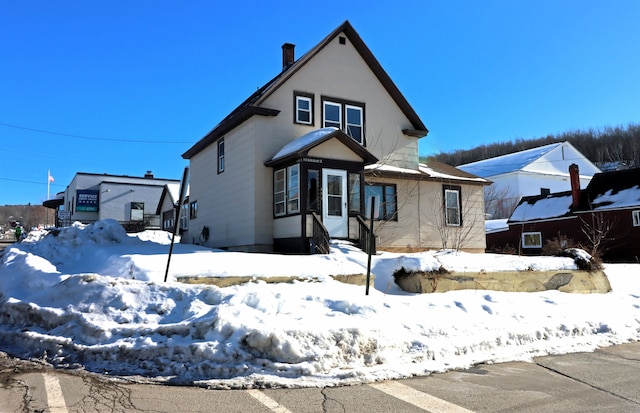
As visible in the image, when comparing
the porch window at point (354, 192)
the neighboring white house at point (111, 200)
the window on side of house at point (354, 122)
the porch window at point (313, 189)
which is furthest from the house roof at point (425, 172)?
the neighboring white house at point (111, 200)

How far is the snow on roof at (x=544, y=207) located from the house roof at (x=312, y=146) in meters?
23.9

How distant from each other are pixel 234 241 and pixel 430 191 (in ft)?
27.0

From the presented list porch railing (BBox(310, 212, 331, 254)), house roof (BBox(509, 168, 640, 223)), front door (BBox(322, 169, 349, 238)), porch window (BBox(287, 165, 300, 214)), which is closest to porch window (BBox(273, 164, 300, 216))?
porch window (BBox(287, 165, 300, 214))

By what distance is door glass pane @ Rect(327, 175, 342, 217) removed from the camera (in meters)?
16.0

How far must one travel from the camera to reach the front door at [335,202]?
51.7ft

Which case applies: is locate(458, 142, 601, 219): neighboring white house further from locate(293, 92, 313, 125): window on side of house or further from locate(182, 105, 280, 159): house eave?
locate(293, 92, 313, 125): window on side of house

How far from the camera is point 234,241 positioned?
18.0m

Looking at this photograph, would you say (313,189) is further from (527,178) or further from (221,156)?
(527,178)

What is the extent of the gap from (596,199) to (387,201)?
21230mm

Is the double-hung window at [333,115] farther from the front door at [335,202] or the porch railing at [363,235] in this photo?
the porch railing at [363,235]

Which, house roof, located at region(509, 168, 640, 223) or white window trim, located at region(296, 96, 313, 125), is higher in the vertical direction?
white window trim, located at region(296, 96, 313, 125)

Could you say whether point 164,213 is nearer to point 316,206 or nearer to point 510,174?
point 316,206

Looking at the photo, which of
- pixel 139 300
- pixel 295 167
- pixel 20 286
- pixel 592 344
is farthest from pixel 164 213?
pixel 592 344

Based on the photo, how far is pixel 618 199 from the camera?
31625 mm
